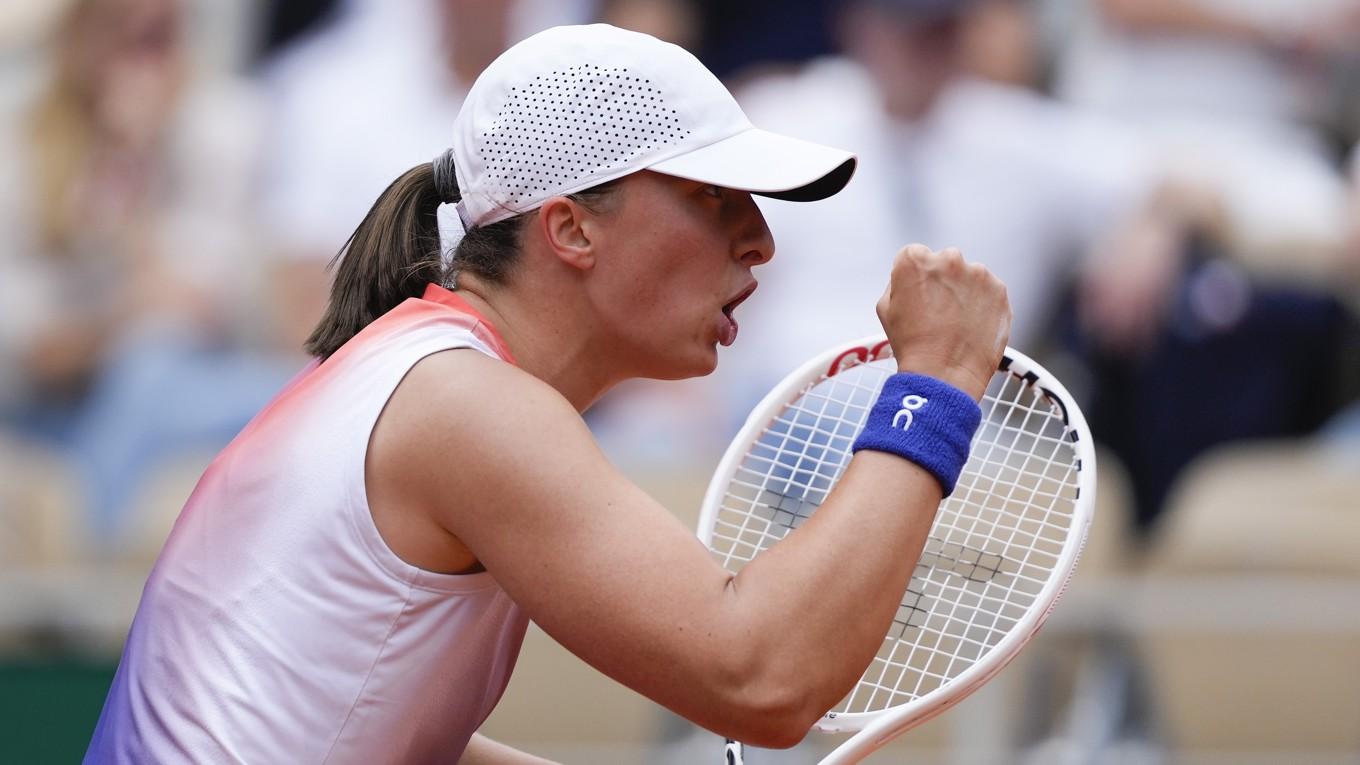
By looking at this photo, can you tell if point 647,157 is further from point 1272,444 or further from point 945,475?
point 1272,444

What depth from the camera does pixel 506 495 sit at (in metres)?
1.90

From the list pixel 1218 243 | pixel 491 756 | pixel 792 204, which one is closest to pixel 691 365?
pixel 491 756

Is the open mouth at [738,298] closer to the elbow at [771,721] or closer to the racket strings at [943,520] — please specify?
the racket strings at [943,520]

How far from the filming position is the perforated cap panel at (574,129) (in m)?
2.07

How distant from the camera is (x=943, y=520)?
11.7 ft

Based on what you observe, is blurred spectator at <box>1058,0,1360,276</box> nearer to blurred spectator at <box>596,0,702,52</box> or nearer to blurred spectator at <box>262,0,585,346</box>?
blurred spectator at <box>596,0,702,52</box>

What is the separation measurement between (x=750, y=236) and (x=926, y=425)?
36 cm

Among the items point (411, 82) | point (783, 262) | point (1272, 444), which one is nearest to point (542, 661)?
point (783, 262)

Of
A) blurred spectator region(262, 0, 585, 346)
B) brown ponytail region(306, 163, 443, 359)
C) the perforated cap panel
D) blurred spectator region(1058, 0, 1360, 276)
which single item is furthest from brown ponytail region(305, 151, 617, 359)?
blurred spectator region(1058, 0, 1360, 276)

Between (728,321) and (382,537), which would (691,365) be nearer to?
(728,321)

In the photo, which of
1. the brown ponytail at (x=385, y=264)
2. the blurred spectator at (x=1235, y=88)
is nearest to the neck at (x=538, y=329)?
the brown ponytail at (x=385, y=264)

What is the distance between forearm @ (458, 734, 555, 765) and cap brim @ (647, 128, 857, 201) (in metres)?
0.89

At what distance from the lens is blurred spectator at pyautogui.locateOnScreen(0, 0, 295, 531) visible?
6.34 meters

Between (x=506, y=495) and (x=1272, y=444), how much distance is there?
16.5ft
